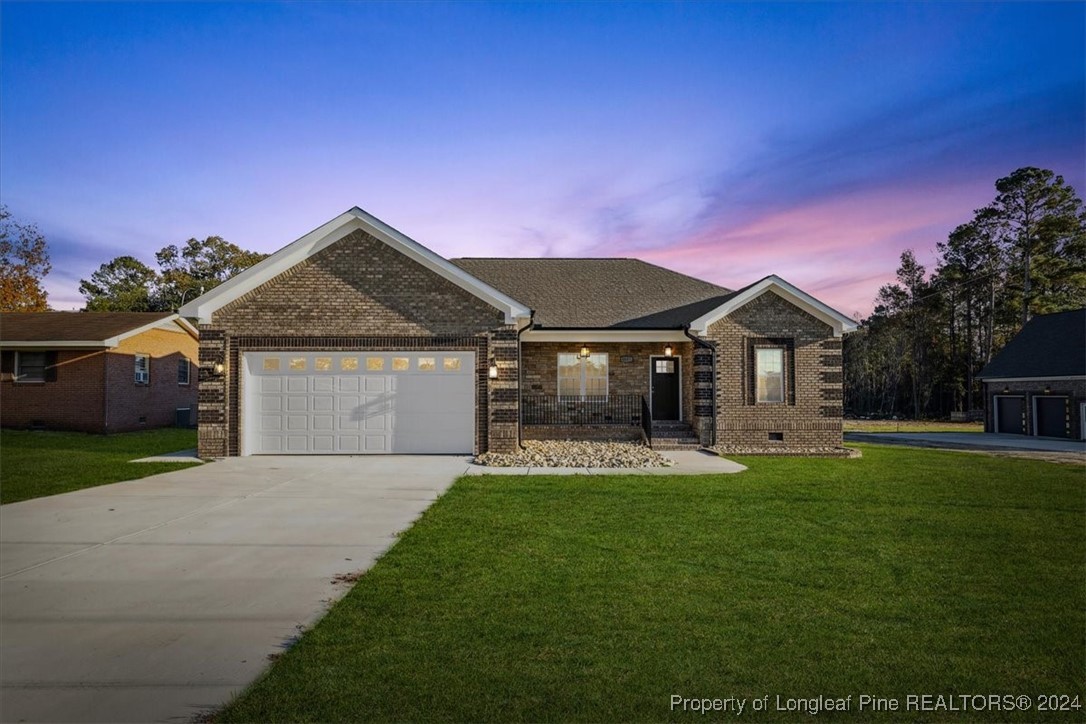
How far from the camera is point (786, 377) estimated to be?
16.4m

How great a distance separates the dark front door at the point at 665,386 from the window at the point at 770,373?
8.33ft

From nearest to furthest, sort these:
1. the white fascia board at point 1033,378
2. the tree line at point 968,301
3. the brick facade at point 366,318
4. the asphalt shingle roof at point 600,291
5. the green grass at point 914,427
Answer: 1. the brick facade at point 366,318
2. the asphalt shingle roof at point 600,291
3. the white fascia board at point 1033,378
4. the green grass at point 914,427
5. the tree line at point 968,301

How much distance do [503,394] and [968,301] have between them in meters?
41.4

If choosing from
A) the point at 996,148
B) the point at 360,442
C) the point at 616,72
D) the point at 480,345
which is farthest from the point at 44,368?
the point at 996,148

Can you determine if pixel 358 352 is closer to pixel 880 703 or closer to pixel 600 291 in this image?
pixel 600 291

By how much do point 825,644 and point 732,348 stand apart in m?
12.9

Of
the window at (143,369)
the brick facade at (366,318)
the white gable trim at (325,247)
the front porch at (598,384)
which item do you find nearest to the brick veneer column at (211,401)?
the brick facade at (366,318)

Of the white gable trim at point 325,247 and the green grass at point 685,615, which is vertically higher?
the white gable trim at point 325,247

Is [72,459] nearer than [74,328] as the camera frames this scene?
Yes

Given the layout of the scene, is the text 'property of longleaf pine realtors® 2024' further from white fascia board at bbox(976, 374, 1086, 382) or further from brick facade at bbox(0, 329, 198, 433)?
white fascia board at bbox(976, 374, 1086, 382)

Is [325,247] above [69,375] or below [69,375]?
above

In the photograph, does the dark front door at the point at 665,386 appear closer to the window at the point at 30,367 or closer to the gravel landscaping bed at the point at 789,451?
the gravel landscaping bed at the point at 789,451

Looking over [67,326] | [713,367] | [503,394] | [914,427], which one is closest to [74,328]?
[67,326]

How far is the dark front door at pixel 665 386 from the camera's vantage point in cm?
1800
